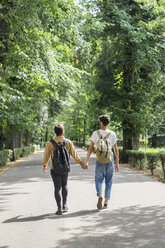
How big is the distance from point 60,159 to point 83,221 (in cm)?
127

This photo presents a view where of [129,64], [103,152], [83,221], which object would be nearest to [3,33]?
[103,152]

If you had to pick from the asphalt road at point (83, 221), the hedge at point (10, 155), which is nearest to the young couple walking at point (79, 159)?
the asphalt road at point (83, 221)

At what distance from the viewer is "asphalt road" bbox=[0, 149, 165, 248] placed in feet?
15.4

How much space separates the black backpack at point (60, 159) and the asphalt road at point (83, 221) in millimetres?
857

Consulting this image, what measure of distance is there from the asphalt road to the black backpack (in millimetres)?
857

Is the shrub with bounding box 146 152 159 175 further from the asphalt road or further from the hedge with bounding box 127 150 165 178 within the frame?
the asphalt road

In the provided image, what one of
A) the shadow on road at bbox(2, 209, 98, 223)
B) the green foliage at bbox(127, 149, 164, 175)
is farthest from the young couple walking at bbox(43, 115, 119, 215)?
the green foliage at bbox(127, 149, 164, 175)

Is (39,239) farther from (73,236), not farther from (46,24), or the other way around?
(46,24)

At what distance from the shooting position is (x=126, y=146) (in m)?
22.2

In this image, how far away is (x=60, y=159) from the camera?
644cm

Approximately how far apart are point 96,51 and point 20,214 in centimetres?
1458

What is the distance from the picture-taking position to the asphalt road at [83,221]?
15.4 feet

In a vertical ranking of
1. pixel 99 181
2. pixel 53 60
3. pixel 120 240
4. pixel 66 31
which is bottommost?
pixel 120 240

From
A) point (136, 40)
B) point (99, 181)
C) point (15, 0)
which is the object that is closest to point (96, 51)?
point (136, 40)
